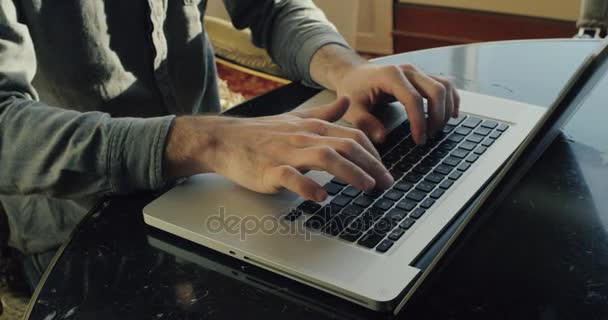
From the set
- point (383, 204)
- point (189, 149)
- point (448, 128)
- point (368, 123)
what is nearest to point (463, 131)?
point (448, 128)

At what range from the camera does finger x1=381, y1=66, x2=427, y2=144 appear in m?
0.82

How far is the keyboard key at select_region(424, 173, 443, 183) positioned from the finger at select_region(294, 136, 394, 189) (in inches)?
2.4

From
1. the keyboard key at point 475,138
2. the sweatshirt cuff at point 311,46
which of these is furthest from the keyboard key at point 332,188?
the sweatshirt cuff at point 311,46

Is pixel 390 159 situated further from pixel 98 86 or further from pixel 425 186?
pixel 98 86

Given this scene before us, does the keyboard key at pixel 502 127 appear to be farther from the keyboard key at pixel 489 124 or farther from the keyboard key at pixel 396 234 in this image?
the keyboard key at pixel 396 234

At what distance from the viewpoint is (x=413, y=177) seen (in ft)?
2.43

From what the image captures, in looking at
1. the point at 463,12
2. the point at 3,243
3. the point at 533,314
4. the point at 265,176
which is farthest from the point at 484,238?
the point at 463,12

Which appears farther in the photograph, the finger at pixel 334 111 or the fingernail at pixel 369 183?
the finger at pixel 334 111

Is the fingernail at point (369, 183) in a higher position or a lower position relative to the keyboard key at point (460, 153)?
higher

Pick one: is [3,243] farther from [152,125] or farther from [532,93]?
[532,93]

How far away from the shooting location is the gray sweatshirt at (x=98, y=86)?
0.74 metres

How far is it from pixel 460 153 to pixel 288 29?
1.47ft

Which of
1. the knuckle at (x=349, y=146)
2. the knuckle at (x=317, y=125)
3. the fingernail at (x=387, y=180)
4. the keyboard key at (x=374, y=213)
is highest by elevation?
the knuckle at (x=349, y=146)

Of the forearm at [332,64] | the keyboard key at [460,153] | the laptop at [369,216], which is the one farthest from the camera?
the forearm at [332,64]
